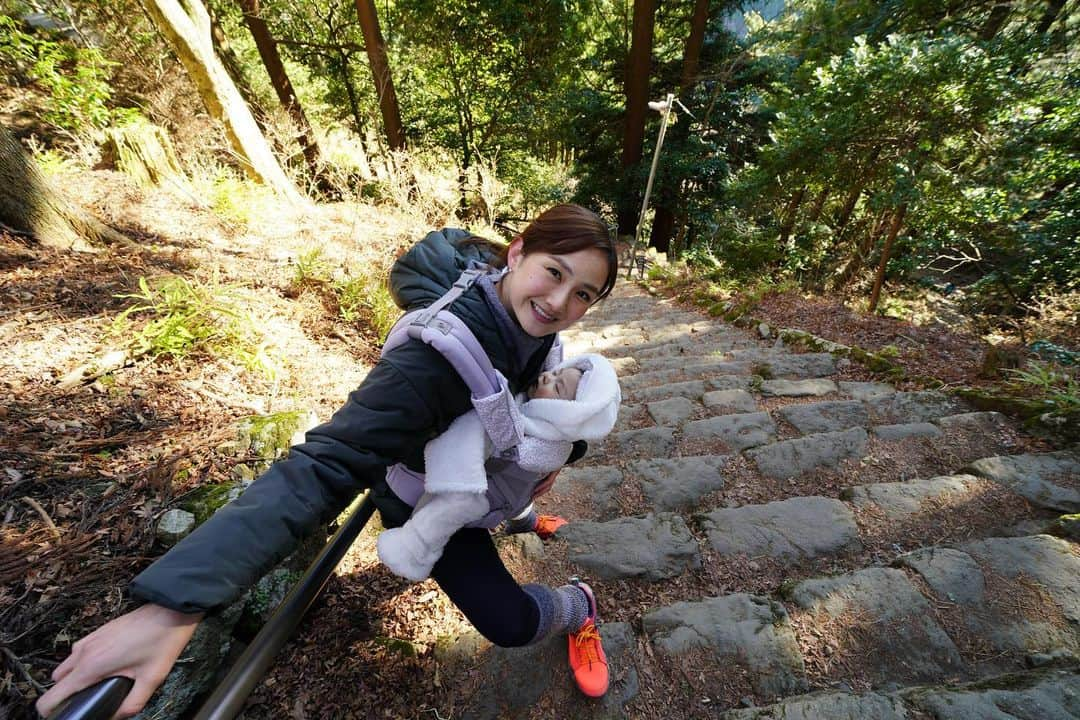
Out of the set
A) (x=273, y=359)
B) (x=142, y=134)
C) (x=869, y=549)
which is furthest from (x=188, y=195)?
(x=869, y=549)

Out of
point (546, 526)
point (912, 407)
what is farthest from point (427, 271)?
point (912, 407)

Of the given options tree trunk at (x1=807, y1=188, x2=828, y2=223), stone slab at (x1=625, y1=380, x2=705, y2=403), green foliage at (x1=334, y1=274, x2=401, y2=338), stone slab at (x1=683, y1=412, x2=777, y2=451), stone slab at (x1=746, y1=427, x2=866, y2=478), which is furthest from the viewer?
tree trunk at (x1=807, y1=188, x2=828, y2=223)

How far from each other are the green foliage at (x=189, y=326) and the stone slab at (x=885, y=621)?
9.54ft

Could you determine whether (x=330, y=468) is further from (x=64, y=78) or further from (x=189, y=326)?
(x=64, y=78)

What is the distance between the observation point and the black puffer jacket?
2.63 ft

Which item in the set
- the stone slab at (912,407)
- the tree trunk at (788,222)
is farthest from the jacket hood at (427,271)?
the tree trunk at (788,222)

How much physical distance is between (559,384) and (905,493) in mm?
1996

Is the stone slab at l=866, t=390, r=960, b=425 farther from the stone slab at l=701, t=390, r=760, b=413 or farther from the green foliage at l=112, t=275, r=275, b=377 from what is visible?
the green foliage at l=112, t=275, r=275, b=377

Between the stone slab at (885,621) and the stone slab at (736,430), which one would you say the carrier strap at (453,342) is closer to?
the stone slab at (885,621)

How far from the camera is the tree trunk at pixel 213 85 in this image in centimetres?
526

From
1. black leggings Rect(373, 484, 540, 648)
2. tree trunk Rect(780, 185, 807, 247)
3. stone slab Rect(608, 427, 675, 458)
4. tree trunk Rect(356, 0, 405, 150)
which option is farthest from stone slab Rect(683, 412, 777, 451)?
tree trunk Rect(356, 0, 405, 150)

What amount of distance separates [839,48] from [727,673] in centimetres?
1251

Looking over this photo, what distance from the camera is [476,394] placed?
1.21m

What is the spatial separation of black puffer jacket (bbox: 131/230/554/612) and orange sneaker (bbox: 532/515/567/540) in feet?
3.49
